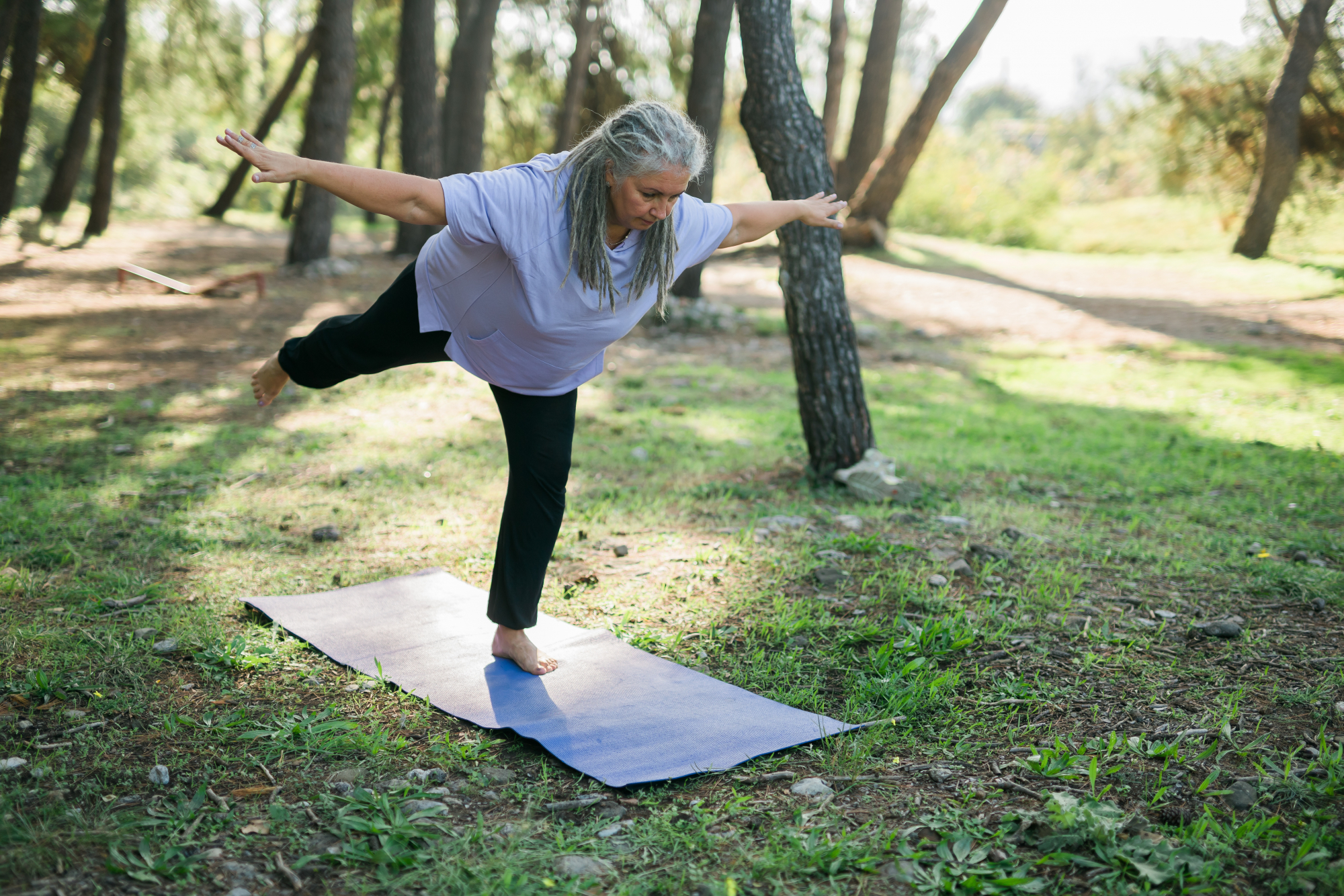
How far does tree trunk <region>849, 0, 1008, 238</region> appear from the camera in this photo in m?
11.0

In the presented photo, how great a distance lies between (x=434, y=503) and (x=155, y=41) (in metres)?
23.9

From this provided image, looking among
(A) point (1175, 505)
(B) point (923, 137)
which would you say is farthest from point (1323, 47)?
(A) point (1175, 505)

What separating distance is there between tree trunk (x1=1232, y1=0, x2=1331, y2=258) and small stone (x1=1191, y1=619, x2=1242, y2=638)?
556 inches

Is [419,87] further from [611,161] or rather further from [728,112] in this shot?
[611,161]

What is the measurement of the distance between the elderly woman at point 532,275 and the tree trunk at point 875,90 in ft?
44.7

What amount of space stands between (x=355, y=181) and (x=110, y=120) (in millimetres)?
15972

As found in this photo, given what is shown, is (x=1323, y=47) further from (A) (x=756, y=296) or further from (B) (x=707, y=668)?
(B) (x=707, y=668)

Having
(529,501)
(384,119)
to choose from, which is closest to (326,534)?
(529,501)

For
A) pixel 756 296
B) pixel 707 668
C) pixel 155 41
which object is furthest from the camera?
pixel 155 41

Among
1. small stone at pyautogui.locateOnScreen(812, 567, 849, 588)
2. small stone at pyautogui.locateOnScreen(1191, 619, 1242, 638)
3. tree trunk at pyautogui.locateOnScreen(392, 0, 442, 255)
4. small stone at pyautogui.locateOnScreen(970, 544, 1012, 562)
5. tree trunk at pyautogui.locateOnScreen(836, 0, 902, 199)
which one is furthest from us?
tree trunk at pyautogui.locateOnScreen(836, 0, 902, 199)

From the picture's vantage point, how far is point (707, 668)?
3428mm

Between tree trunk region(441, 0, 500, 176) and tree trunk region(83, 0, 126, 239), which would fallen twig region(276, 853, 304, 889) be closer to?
tree trunk region(441, 0, 500, 176)

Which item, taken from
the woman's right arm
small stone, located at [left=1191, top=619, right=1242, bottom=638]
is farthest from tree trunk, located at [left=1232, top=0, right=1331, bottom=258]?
the woman's right arm

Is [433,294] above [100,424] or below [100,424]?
above
